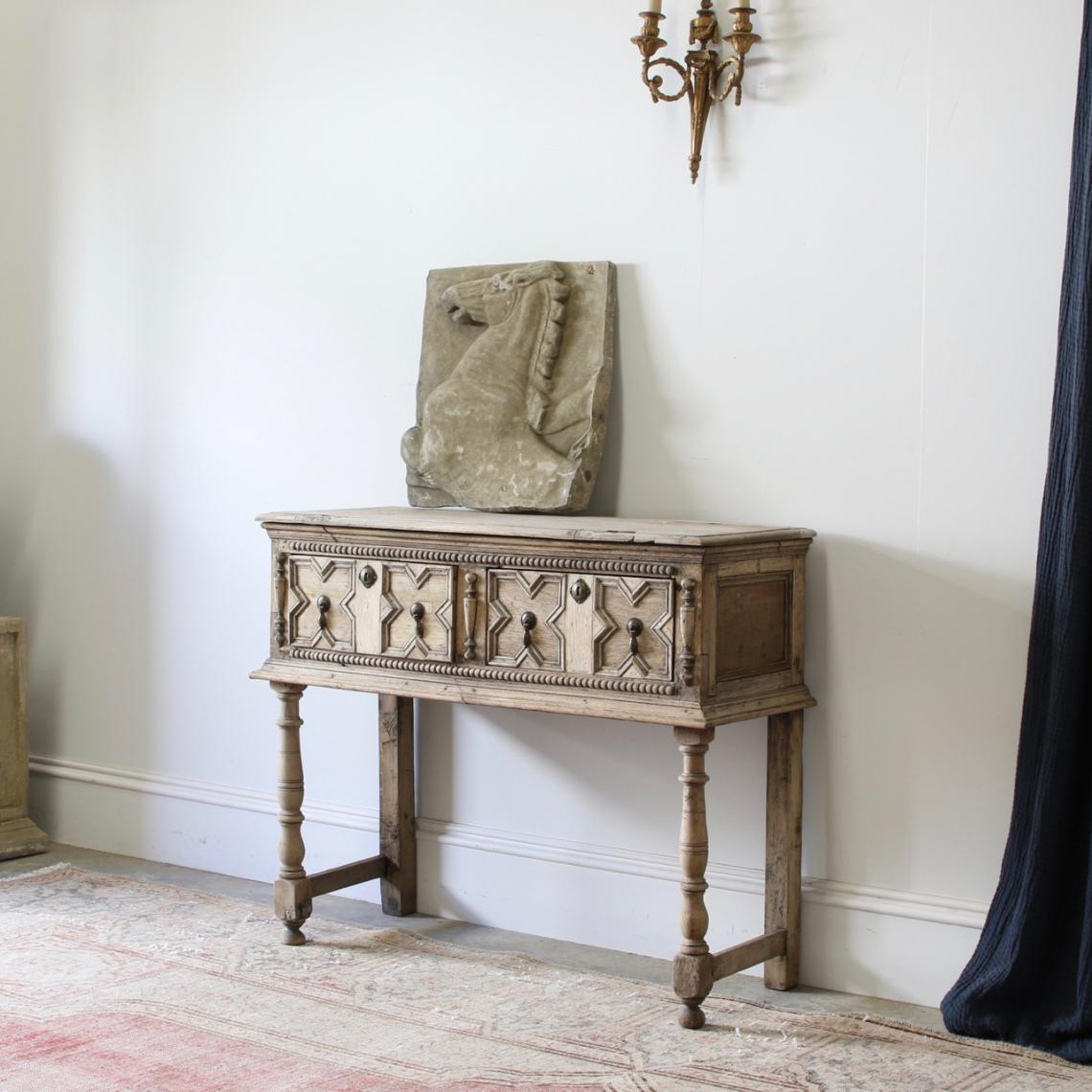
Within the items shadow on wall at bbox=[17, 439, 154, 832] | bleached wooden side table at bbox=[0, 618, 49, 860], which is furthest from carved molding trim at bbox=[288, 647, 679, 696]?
bleached wooden side table at bbox=[0, 618, 49, 860]

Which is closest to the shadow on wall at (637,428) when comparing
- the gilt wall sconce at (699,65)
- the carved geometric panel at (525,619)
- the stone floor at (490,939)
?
the gilt wall sconce at (699,65)

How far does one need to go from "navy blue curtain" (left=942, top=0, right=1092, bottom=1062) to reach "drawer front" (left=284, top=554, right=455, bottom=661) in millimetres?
1194

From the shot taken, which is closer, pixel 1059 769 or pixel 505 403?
pixel 1059 769

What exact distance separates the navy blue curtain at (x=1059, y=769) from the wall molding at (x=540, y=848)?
0.20 meters

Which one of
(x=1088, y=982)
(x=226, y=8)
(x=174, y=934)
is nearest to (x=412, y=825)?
(x=174, y=934)

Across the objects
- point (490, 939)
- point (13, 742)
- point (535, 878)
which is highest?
point (13, 742)

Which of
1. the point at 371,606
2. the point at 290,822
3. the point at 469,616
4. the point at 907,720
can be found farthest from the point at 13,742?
the point at 907,720

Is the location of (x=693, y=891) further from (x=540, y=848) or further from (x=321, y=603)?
(x=321, y=603)

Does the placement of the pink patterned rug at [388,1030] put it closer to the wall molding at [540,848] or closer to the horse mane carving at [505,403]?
the wall molding at [540,848]

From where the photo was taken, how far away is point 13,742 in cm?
445

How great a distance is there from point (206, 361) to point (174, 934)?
1.56m

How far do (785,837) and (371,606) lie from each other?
1.02 meters

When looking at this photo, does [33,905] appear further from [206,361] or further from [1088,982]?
[1088,982]

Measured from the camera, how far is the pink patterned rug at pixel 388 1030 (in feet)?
9.05
